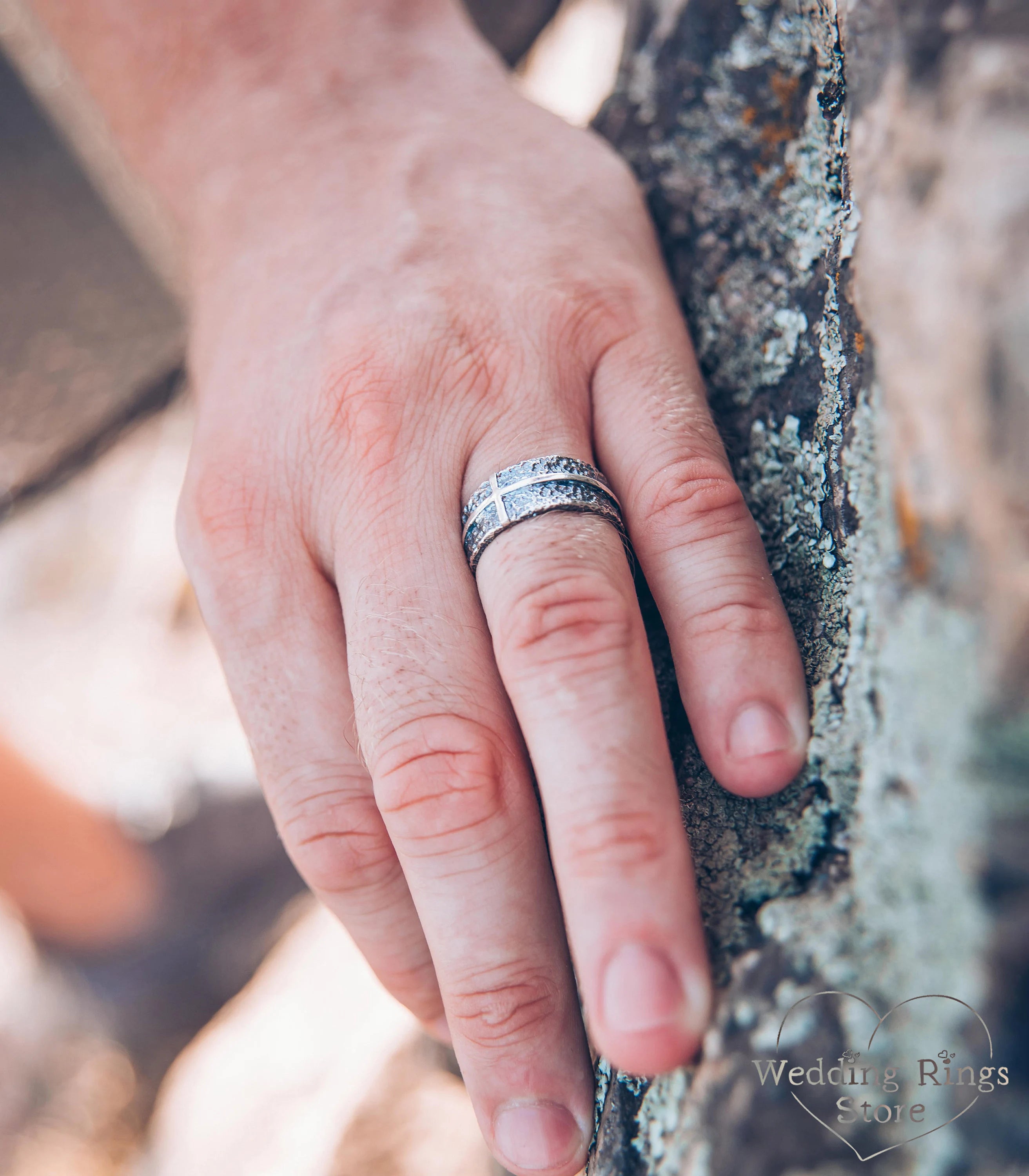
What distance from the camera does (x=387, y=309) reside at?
88 centimetres

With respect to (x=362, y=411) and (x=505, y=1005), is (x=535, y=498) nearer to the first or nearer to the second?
(x=362, y=411)

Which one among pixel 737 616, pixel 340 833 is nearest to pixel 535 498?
pixel 737 616

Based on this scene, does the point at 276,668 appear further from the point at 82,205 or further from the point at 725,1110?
the point at 82,205

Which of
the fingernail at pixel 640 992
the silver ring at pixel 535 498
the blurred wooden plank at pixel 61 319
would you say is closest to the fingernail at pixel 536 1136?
the fingernail at pixel 640 992

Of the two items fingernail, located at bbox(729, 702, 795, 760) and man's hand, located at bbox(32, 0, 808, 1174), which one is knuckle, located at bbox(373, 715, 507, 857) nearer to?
man's hand, located at bbox(32, 0, 808, 1174)

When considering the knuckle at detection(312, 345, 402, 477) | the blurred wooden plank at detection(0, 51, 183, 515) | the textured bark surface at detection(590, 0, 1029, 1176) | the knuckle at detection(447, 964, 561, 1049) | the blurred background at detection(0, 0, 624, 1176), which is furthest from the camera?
the blurred wooden plank at detection(0, 51, 183, 515)

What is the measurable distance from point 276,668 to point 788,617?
1.73 ft

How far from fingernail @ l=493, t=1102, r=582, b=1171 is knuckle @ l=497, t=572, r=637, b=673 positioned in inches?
14.4

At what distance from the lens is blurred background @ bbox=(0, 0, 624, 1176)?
5.34ft

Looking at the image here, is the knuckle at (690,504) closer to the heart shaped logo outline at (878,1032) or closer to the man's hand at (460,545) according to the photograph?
the man's hand at (460,545)

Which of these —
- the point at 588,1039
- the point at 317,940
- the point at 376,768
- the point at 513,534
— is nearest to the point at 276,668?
the point at 376,768

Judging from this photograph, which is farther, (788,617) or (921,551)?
(788,617)

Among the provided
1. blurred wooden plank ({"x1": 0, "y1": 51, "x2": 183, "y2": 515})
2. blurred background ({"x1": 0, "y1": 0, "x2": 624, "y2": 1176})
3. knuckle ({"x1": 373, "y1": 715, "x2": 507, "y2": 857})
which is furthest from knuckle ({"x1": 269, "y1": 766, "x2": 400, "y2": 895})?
blurred wooden plank ({"x1": 0, "y1": 51, "x2": 183, "y2": 515})

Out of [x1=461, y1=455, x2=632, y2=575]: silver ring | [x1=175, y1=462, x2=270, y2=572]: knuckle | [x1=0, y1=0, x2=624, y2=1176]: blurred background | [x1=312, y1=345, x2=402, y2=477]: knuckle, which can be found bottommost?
[x1=0, y1=0, x2=624, y2=1176]: blurred background
